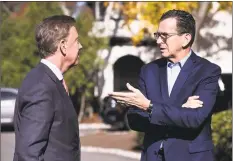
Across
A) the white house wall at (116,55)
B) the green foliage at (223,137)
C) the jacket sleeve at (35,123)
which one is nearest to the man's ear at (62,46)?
the jacket sleeve at (35,123)

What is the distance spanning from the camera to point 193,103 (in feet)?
12.7

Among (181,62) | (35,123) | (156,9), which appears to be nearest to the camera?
(35,123)

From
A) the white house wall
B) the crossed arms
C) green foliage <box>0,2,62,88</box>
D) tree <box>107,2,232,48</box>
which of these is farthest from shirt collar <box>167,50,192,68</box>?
the white house wall

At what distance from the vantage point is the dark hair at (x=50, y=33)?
342 cm

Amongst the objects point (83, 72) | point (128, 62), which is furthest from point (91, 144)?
point (128, 62)

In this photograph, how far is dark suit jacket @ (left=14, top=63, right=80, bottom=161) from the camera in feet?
10.7

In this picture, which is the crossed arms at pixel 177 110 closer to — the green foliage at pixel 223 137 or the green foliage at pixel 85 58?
the green foliage at pixel 223 137

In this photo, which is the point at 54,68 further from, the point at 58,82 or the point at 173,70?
the point at 173,70

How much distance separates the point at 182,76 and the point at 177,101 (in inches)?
6.8

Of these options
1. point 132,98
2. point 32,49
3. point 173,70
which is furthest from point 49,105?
point 32,49

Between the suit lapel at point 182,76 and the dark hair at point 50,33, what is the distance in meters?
0.92

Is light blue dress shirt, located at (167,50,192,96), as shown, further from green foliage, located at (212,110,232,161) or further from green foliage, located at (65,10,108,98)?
green foliage, located at (65,10,108,98)

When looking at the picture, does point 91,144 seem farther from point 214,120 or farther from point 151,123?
point 151,123

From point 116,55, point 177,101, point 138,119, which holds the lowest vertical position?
point 138,119
